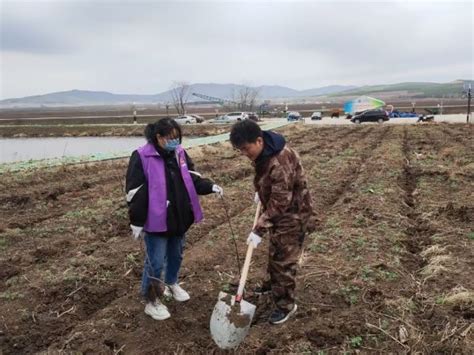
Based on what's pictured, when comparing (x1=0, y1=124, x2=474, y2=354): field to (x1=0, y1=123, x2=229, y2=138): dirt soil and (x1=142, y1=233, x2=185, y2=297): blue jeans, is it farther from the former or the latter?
(x1=0, y1=123, x2=229, y2=138): dirt soil

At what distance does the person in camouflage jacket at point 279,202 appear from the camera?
3553mm

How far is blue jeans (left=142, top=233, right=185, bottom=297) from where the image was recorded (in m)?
3.89

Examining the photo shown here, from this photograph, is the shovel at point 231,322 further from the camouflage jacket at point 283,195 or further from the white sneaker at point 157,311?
the white sneaker at point 157,311

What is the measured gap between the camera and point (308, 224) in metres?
3.86

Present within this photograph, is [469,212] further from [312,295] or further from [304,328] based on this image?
[304,328]

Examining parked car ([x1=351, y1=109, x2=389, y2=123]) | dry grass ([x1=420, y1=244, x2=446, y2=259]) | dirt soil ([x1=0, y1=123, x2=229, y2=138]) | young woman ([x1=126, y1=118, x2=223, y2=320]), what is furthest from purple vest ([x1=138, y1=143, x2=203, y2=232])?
parked car ([x1=351, y1=109, x2=389, y2=123])

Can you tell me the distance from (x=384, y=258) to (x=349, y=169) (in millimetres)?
6243

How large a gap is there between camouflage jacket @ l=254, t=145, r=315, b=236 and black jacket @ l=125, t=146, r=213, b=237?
60cm

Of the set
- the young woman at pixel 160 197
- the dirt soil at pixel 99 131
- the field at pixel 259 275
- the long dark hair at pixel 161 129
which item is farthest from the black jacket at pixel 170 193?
the dirt soil at pixel 99 131

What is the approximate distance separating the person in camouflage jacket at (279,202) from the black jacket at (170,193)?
1.94 ft

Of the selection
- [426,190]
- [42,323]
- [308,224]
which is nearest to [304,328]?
[308,224]

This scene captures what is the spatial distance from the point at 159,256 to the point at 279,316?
1123 mm

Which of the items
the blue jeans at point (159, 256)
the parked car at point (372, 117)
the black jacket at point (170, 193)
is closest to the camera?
the black jacket at point (170, 193)

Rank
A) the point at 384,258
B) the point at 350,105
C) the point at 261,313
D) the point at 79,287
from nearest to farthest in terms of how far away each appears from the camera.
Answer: the point at 261,313 → the point at 79,287 → the point at 384,258 → the point at 350,105
